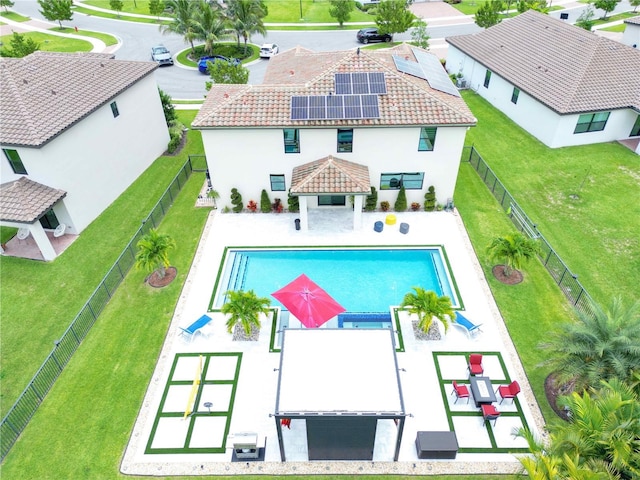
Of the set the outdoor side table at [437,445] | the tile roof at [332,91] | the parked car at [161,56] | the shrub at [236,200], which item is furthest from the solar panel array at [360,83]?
the parked car at [161,56]

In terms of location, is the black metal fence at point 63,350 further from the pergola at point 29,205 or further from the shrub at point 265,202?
the shrub at point 265,202

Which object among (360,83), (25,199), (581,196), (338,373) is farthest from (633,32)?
(25,199)

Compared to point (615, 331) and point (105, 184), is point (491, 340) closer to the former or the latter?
point (615, 331)

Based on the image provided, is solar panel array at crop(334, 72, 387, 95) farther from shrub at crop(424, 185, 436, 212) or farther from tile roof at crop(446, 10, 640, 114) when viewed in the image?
tile roof at crop(446, 10, 640, 114)

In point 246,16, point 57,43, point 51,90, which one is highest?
→ point 51,90

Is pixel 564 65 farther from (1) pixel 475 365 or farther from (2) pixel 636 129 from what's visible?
(1) pixel 475 365
